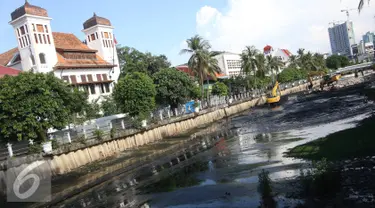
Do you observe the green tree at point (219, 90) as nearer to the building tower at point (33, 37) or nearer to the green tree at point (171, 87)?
the green tree at point (171, 87)

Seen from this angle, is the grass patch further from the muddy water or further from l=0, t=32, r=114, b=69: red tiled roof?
l=0, t=32, r=114, b=69: red tiled roof

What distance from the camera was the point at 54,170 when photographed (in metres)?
23.5

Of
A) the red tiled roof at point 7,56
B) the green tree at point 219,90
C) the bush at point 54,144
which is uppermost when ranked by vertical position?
the red tiled roof at point 7,56

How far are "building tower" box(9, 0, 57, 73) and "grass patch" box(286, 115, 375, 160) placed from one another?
1653 inches

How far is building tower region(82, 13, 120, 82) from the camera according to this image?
62875 millimetres

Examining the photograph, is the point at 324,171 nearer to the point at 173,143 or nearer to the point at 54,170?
the point at 54,170

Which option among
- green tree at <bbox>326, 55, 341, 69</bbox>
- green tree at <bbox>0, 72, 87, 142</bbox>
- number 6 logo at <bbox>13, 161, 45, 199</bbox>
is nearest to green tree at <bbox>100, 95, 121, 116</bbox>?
green tree at <bbox>0, 72, 87, 142</bbox>

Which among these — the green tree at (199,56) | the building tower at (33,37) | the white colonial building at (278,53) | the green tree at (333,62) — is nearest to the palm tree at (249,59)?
the green tree at (199,56)

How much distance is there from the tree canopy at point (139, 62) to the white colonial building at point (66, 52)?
6.35m

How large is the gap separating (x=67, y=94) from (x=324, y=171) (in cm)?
1975

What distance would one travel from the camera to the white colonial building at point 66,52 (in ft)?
164

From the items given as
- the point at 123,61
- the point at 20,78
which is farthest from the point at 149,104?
the point at 123,61

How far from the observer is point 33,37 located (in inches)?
1961

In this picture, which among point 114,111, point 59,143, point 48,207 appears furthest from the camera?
point 114,111
